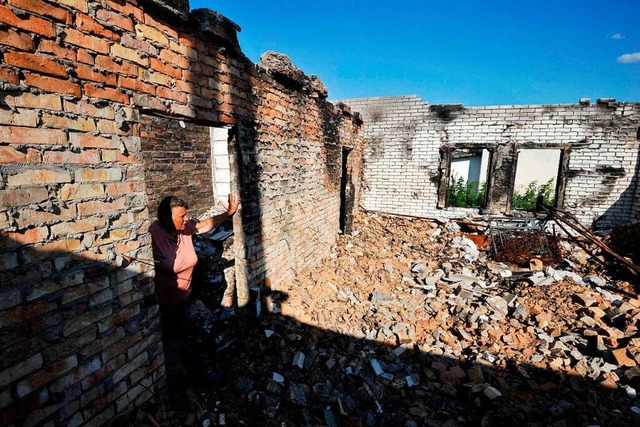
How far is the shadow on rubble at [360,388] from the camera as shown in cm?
254

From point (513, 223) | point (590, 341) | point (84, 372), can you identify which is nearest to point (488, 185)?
point (513, 223)

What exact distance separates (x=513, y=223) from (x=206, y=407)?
25.2 feet

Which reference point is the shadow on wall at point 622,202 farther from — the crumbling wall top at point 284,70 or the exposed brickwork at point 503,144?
the crumbling wall top at point 284,70

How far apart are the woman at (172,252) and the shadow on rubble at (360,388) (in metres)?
0.59

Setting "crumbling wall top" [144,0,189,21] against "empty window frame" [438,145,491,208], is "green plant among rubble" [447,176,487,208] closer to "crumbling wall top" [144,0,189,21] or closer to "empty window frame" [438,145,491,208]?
"empty window frame" [438,145,491,208]

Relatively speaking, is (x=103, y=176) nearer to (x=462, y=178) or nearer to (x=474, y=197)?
(x=474, y=197)

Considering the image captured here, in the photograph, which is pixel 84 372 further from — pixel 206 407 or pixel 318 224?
pixel 318 224

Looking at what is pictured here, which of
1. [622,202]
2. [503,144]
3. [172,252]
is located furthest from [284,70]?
[622,202]

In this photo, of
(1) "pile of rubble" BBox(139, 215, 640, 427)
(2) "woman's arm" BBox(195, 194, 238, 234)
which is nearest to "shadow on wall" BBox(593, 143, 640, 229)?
(1) "pile of rubble" BBox(139, 215, 640, 427)

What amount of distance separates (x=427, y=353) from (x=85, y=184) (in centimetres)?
357

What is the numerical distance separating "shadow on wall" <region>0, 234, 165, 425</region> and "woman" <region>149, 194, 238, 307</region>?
520 millimetres

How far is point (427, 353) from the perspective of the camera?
3.44 metres

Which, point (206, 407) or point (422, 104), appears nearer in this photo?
point (206, 407)

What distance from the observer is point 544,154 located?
45.6ft
